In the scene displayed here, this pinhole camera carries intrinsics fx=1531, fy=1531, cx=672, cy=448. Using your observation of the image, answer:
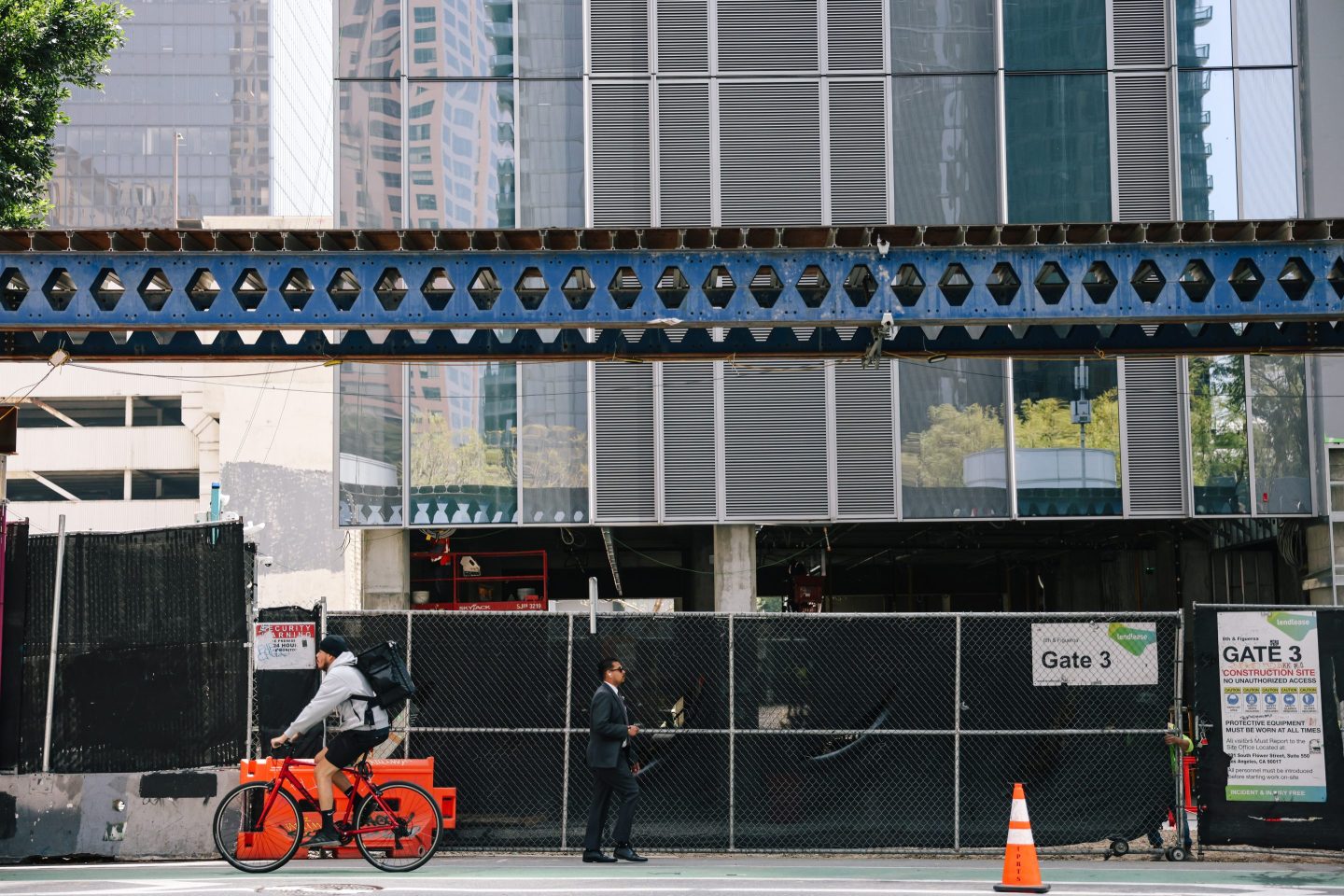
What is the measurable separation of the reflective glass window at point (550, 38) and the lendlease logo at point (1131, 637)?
15.1 metres

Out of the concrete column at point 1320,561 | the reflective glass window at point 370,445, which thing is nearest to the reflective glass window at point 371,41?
the reflective glass window at point 370,445

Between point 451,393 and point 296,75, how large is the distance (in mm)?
137193

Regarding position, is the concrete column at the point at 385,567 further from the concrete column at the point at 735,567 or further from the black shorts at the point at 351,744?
the black shorts at the point at 351,744

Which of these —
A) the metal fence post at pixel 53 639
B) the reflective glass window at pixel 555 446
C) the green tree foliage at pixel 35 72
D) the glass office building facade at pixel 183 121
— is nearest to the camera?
the metal fence post at pixel 53 639

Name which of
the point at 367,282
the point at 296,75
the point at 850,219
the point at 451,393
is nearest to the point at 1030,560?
the point at 850,219

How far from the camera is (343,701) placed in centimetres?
1130

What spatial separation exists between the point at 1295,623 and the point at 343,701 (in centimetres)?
795

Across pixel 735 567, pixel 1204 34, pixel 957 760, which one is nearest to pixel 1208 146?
pixel 1204 34

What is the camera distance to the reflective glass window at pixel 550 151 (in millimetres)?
24938

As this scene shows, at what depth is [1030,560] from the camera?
37.3 meters

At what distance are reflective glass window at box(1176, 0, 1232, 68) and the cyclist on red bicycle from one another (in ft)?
61.2

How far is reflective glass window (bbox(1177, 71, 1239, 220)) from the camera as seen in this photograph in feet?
79.8

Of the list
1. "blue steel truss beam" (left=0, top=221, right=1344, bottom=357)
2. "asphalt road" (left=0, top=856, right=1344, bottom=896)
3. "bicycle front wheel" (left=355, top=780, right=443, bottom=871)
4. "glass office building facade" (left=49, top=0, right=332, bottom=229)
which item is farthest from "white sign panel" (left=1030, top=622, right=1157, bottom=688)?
"glass office building facade" (left=49, top=0, right=332, bottom=229)

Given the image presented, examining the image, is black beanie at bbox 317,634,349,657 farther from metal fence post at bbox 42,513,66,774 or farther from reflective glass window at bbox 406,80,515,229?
reflective glass window at bbox 406,80,515,229
